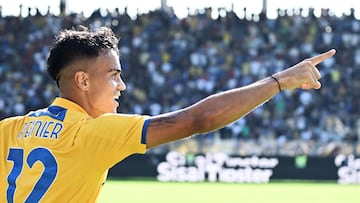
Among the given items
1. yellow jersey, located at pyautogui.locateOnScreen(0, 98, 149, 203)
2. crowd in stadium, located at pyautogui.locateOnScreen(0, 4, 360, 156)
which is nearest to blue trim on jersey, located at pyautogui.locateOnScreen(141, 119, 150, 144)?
yellow jersey, located at pyautogui.locateOnScreen(0, 98, 149, 203)

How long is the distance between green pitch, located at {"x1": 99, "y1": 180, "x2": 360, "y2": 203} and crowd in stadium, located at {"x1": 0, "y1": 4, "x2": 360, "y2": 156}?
1.63 m

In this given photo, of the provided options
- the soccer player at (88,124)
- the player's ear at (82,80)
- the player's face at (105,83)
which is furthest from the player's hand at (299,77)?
the player's ear at (82,80)

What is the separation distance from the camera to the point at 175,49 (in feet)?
100

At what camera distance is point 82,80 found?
3.58 m

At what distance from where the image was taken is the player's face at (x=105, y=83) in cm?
357

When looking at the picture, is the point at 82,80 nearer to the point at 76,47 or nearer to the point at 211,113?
the point at 76,47

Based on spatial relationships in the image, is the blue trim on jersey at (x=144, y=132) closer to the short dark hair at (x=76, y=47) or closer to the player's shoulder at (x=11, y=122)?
the short dark hair at (x=76, y=47)

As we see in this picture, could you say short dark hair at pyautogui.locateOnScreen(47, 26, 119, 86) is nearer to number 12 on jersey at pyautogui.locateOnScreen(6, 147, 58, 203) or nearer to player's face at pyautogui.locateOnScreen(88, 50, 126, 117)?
player's face at pyautogui.locateOnScreen(88, 50, 126, 117)

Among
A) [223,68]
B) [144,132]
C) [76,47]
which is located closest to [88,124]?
[144,132]

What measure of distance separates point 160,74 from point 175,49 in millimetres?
1558

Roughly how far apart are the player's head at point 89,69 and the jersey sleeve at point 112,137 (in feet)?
0.77

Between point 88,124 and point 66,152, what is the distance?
0.14 metres

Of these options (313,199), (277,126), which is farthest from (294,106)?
(313,199)

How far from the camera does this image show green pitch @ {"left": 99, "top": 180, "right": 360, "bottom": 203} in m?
18.3
